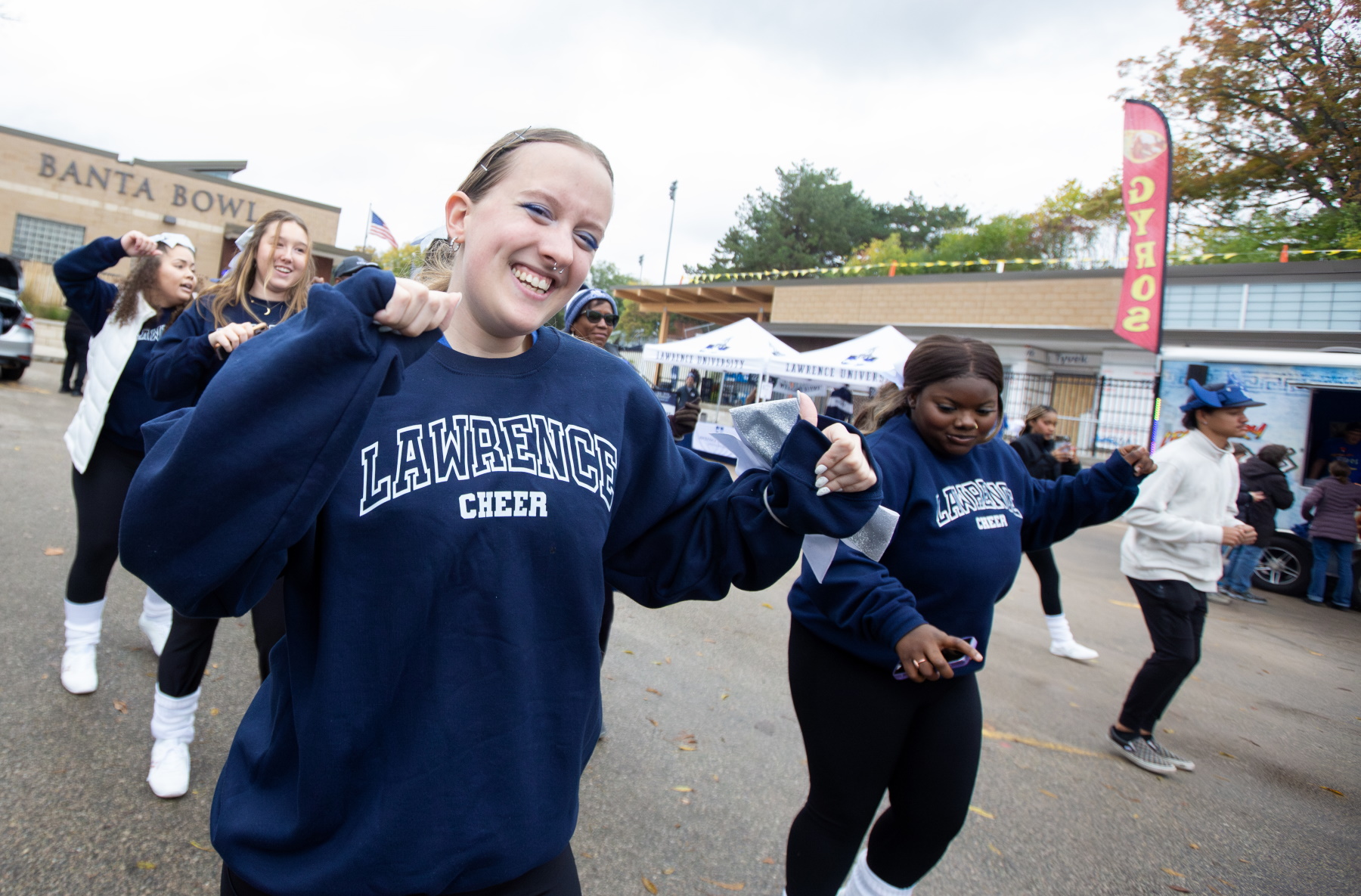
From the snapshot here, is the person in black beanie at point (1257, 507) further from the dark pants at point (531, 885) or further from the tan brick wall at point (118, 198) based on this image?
the tan brick wall at point (118, 198)

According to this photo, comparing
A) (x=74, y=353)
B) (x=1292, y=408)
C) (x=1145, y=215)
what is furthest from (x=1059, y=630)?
(x=74, y=353)

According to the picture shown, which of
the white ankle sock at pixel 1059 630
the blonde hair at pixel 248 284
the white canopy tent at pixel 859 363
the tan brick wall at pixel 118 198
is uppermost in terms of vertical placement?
the tan brick wall at pixel 118 198

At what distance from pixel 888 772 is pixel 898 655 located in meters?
0.47

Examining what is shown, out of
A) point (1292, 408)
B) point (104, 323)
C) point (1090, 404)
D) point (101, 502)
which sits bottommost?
point (101, 502)

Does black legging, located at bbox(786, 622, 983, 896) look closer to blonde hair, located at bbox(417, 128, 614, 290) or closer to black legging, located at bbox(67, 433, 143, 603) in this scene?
blonde hair, located at bbox(417, 128, 614, 290)

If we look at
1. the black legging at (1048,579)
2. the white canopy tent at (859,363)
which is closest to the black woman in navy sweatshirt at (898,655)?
the black legging at (1048,579)

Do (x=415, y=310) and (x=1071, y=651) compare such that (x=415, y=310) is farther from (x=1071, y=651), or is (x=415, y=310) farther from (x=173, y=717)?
(x=1071, y=651)

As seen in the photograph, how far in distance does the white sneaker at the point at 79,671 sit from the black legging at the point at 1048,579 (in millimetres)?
5557

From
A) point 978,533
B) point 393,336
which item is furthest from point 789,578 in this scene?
point 393,336

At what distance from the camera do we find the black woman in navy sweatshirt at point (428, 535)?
1051 millimetres

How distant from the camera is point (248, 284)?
3260mm

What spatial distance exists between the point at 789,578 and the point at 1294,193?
30.2 feet

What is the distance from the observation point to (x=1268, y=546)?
31.2 ft

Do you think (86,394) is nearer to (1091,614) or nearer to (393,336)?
(393,336)
